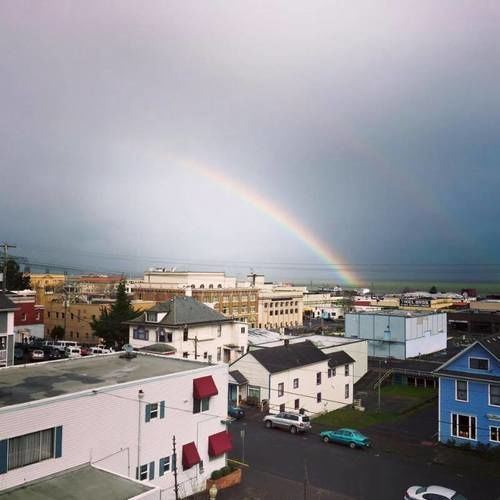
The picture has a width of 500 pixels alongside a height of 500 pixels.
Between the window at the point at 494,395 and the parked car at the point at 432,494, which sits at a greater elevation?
the window at the point at 494,395

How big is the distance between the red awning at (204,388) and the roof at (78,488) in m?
5.12

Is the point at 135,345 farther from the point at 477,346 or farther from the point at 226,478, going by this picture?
the point at 477,346

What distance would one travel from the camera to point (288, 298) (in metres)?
101

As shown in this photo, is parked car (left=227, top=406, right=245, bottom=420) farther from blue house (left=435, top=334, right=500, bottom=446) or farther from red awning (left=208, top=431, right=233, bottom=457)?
blue house (left=435, top=334, right=500, bottom=446)

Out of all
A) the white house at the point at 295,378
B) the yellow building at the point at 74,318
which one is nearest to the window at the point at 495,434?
the white house at the point at 295,378

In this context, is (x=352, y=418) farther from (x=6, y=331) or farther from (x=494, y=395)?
(x=6, y=331)

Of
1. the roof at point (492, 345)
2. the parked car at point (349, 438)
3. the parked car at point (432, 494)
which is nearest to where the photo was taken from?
the parked car at point (432, 494)

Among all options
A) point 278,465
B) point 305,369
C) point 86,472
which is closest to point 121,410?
point 86,472

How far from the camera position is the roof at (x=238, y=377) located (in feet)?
103

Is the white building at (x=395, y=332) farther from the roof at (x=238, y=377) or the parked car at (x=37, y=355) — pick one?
the parked car at (x=37, y=355)

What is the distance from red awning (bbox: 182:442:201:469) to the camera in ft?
59.9

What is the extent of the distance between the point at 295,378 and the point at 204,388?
547 inches

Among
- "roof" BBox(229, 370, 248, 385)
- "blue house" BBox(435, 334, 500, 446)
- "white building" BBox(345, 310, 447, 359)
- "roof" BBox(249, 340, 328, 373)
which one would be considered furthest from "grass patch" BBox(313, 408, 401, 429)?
"white building" BBox(345, 310, 447, 359)

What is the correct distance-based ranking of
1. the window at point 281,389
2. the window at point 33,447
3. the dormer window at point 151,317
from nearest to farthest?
the window at point 33,447, the window at point 281,389, the dormer window at point 151,317
